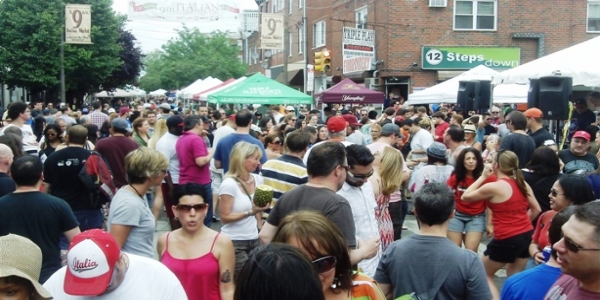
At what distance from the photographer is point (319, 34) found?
37.8 meters

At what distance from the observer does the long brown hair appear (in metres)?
6.56

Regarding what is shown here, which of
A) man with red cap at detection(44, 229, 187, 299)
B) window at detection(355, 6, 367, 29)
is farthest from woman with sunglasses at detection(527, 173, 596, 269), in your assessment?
window at detection(355, 6, 367, 29)

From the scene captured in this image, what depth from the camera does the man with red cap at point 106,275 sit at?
2867 mm

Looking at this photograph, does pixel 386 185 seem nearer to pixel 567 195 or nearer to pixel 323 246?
pixel 567 195

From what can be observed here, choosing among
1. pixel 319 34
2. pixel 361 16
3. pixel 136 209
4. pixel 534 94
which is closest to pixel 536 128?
pixel 534 94

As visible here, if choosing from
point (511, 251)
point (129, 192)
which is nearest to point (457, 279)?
point (129, 192)

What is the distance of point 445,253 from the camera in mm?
3820

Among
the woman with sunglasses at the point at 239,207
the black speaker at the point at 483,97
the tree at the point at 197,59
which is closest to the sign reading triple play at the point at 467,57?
the black speaker at the point at 483,97

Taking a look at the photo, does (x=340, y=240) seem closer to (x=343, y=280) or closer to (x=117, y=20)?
(x=343, y=280)

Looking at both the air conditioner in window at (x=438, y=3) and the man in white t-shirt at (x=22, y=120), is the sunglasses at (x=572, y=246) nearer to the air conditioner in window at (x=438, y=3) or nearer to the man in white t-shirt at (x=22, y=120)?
the man in white t-shirt at (x=22, y=120)

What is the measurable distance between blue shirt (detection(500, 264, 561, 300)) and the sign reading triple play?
79.9 feet

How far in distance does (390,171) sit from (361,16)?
24950 mm

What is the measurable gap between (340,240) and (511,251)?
4254mm

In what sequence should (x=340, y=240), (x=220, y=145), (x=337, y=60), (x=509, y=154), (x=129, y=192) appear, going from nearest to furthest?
(x=340, y=240), (x=129, y=192), (x=509, y=154), (x=220, y=145), (x=337, y=60)
